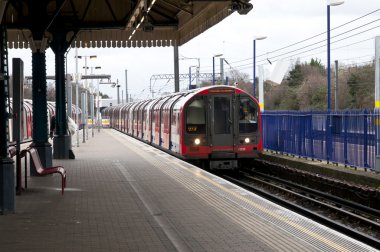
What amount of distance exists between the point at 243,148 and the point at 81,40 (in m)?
7.69

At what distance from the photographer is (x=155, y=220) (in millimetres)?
8734

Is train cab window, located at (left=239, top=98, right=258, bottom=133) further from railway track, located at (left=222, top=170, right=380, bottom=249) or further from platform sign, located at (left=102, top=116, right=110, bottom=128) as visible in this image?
platform sign, located at (left=102, top=116, right=110, bottom=128)

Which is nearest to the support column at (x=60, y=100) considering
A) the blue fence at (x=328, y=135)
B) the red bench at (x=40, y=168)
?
the red bench at (x=40, y=168)

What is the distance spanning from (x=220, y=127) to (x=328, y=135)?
3331mm

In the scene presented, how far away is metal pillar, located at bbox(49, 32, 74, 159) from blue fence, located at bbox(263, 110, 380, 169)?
304 inches

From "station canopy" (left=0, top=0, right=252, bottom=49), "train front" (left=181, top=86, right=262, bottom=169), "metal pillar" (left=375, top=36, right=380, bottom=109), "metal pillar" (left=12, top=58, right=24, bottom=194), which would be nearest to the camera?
"metal pillar" (left=12, top=58, right=24, bottom=194)

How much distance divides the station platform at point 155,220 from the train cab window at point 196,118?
475 centimetres

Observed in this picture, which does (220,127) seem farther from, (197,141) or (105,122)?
(105,122)

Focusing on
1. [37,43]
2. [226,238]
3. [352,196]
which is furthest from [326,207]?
[37,43]

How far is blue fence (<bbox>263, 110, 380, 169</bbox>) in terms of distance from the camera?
1514 centimetres

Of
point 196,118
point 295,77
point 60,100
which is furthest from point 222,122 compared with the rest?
point 295,77

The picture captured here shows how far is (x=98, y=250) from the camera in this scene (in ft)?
22.2

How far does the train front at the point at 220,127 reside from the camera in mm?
18875

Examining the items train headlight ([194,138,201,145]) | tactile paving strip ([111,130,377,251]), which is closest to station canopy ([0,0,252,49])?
train headlight ([194,138,201,145])
